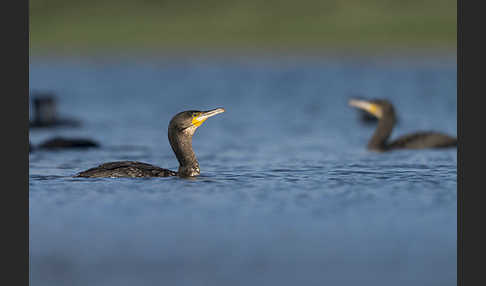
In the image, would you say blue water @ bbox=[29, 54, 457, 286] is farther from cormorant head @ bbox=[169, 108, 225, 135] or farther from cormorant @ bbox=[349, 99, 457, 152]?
cormorant head @ bbox=[169, 108, 225, 135]

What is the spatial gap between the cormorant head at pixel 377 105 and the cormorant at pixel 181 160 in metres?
6.76

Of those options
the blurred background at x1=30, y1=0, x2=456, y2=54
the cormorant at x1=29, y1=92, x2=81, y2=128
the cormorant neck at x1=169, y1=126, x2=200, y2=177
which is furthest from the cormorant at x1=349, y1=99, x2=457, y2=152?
the blurred background at x1=30, y1=0, x2=456, y2=54

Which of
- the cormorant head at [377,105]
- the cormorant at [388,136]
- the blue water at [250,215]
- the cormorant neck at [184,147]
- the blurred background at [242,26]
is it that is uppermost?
the blurred background at [242,26]

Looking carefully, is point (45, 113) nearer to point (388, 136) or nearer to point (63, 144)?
point (63, 144)

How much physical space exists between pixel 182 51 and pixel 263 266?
337 feet

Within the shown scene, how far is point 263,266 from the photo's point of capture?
321 inches

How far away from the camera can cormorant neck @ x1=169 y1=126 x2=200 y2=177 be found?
12898mm

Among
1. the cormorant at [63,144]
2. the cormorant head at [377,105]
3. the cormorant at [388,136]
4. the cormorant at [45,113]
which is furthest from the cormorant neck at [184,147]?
the cormorant at [45,113]

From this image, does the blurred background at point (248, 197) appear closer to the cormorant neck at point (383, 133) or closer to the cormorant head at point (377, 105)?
the cormorant neck at point (383, 133)

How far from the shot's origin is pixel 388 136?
18438mm

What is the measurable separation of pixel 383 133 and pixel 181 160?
6.76 m

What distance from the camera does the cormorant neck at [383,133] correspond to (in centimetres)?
1806

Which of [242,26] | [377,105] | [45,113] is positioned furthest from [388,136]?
[242,26]

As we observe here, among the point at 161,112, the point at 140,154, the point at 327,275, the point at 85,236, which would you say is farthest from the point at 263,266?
the point at 161,112
